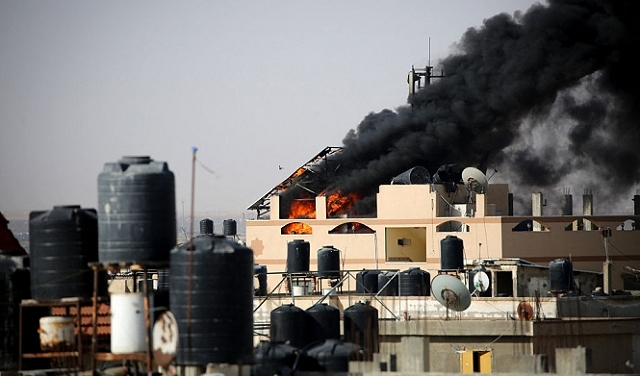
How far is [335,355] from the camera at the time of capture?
121ft

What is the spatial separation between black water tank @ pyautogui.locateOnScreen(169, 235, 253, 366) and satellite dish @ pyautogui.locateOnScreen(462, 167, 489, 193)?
1771 inches

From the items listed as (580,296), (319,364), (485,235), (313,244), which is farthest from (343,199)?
(319,364)

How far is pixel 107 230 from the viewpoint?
1271 inches

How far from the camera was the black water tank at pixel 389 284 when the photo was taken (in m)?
61.0

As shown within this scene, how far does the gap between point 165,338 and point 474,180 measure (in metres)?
47.2

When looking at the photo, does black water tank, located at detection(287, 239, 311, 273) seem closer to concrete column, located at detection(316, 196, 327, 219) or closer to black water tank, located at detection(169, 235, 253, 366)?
concrete column, located at detection(316, 196, 327, 219)

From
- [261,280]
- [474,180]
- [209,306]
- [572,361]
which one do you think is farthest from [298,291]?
[209,306]

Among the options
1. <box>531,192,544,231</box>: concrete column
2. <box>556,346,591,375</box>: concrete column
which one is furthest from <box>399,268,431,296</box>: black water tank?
<box>556,346,591,375</box>: concrete column

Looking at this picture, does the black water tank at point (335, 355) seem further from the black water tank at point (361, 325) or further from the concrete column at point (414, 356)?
the black water tank at point (361, 325)

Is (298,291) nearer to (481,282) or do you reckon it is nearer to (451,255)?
(451,255)

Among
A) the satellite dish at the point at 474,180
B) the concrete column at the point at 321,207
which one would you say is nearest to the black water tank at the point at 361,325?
the satellite dish at the point at 474,180

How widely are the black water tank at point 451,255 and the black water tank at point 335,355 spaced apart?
2695cm

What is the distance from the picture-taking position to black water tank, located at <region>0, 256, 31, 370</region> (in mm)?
34781

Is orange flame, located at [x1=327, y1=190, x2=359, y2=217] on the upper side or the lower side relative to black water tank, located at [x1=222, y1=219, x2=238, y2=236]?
upper
